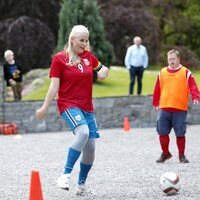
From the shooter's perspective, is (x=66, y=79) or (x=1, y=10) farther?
(x=1, y=10)

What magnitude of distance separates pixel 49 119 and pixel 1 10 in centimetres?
1817

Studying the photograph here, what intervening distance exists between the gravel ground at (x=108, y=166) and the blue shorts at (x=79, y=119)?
2.32 feet

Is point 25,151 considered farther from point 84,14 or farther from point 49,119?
point 84,14

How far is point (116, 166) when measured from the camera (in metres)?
11.0

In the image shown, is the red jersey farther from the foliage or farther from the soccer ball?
the foliage

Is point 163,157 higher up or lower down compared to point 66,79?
lower down

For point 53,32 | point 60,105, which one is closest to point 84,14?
point 53,32

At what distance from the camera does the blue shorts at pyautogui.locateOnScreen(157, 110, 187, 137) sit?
1114 cm

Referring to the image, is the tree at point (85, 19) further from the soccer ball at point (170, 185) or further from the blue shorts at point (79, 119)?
the soccer ball at point (170, 185)

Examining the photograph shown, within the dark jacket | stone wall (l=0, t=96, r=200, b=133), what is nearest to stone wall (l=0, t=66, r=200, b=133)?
stone wall (l=0, t=96, r=200, b=133)

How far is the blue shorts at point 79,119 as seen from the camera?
8086mm

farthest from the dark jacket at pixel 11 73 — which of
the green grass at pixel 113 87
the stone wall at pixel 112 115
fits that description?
the green grass at pixel 113 87

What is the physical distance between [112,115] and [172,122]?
818cm

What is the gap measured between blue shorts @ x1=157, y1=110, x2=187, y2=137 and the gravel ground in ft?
1.57
